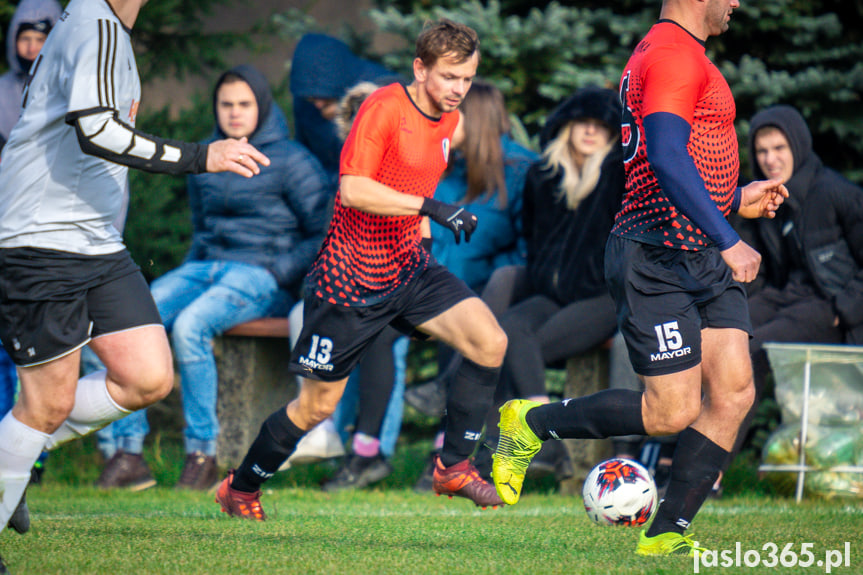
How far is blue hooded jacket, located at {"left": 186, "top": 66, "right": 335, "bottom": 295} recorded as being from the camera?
7.52 meters

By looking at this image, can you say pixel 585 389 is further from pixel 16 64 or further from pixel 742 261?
pixel 16 64

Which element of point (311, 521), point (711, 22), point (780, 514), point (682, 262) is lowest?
point (311, 521)

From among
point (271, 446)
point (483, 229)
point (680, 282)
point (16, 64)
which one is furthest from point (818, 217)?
point (16, 64)

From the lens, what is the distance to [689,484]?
432 cm

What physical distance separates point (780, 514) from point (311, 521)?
8.36ft

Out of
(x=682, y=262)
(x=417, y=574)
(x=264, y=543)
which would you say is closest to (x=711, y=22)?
(x=682, y=262)

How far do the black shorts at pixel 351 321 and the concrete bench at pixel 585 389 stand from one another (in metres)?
2.16

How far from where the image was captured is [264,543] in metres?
4.55

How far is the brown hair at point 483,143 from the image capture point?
736cm

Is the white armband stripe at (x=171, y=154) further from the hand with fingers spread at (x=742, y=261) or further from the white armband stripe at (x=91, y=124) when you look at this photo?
the hand with fingers spread at (x=742, y=261)

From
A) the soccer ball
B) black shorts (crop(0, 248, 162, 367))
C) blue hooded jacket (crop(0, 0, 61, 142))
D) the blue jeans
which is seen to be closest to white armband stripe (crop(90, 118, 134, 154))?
black shorts (crop(0, 248, 162, 367))

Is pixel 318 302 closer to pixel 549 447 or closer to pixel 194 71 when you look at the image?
pixel 549 447

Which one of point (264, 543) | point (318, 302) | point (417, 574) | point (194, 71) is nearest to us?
point (417, 574)

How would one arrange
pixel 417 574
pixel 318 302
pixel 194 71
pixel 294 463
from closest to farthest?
pixel 417 574, pixel 318 302, pixel 294 463, pixel 194 71
